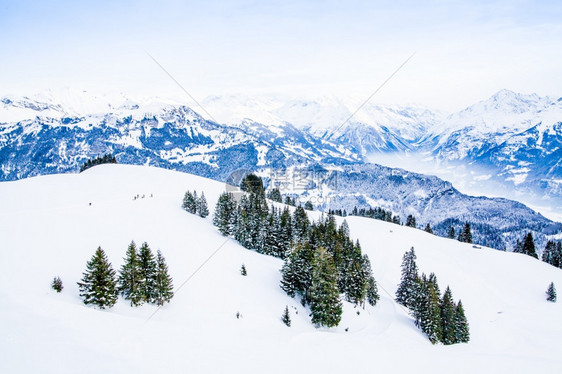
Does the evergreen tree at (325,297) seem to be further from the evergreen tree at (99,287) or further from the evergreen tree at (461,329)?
the evergreen tree at (99,287)

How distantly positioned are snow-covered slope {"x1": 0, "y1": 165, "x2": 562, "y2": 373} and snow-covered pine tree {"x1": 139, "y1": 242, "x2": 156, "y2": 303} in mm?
2667

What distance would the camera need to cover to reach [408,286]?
65.8 m

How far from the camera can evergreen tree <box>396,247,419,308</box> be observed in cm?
5747

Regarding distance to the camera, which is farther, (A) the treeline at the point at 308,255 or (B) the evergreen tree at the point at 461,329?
(B) the evergreen tree at the point at 461,329

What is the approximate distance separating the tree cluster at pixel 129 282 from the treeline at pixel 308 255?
65.8 ft

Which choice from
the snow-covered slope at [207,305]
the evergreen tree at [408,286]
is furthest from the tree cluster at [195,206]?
the evergreen tree at [408,286]

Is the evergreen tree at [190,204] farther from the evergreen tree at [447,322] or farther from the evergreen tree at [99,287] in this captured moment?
the evergreen tree at [447,322]

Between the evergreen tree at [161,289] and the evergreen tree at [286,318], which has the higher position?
A: the evergreen tree at [161,289]

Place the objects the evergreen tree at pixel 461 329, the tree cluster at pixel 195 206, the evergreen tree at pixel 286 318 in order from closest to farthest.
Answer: the evergreen tree at pixel 286 318, the evergreen tree at pixel 461 329, the tree cluster at pixel 195 206

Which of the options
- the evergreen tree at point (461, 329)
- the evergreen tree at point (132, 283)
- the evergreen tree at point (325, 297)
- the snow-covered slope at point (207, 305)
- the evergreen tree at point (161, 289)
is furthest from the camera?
the evergreen tree at point (461, 329)

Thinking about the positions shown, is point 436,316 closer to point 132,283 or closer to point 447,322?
point 447,322

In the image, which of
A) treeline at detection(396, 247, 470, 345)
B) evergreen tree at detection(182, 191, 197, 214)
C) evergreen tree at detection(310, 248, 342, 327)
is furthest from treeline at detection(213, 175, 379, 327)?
evergreen tree at detection(182, 191, 197, 214)

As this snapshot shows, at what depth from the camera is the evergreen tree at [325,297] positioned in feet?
141

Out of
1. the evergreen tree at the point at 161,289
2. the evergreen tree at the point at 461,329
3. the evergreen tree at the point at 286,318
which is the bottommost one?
the evergreen tree at the point at 461,329
